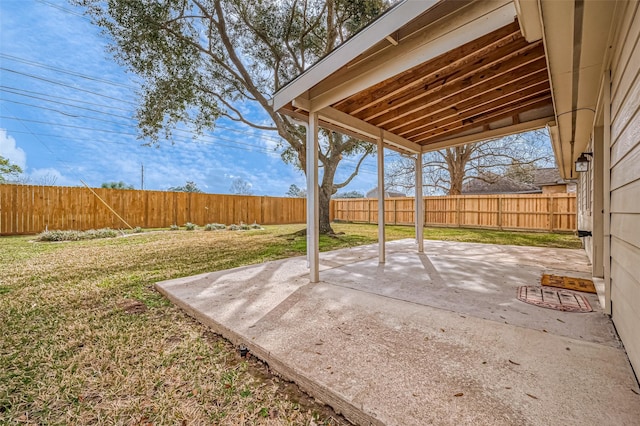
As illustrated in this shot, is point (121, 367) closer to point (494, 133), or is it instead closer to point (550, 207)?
point (494, 133)

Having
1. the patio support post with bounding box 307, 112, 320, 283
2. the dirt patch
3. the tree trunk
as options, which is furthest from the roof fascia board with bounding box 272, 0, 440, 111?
the tree trunk

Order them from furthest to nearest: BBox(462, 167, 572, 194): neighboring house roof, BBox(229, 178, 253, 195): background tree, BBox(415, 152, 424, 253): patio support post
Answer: BBox(229, 178, 253, 195): background tree, BBox(462, 167, 572, 194): neighboring house roof, BBox(415, 152, 424, 253): patio support post

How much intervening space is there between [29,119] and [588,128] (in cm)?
2585

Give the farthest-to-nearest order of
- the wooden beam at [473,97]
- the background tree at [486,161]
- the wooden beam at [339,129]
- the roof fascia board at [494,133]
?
1. the background tree at [486,161]
2. the roof fascia board at [494,133]
3. the wooden beam at [339,129]
4. the wooden beam at [473,97]

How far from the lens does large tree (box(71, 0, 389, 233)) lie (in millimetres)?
6211

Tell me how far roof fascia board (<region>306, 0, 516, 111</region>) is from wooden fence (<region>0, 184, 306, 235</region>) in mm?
10560

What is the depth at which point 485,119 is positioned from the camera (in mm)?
3816

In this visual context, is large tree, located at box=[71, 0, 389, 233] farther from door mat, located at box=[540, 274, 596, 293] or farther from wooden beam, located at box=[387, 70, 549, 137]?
door mat, located at box=[540, 274, 596, 293]

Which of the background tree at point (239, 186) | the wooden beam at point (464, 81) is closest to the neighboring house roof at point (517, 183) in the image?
the wooden beam at point (464, 81)

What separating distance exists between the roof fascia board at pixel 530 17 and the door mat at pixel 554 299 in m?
2.18

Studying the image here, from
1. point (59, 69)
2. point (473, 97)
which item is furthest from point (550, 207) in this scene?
point (59, 69)

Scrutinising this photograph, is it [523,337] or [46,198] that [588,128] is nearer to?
[523,337]

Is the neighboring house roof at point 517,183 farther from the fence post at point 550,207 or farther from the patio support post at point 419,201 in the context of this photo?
the patio support post at point 419,201

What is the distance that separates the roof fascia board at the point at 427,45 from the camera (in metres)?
1.75
